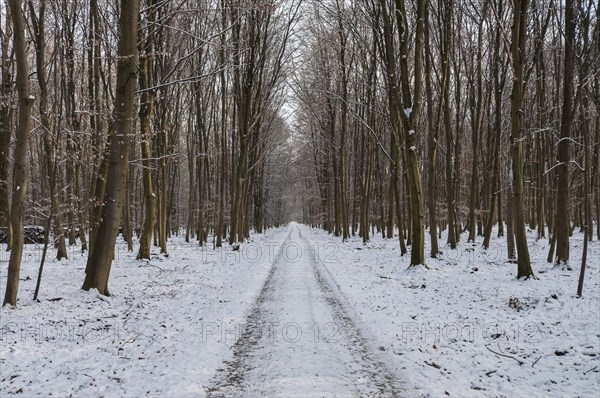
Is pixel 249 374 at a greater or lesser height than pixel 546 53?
lesser

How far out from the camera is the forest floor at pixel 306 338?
15.5ft

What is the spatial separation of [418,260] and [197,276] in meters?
7.44

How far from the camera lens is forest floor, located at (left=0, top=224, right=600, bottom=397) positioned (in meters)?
4.71

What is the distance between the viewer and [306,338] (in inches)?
248

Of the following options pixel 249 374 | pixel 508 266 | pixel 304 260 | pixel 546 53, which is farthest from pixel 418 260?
pixel 546 53

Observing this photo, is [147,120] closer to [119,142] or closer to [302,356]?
[119,142]

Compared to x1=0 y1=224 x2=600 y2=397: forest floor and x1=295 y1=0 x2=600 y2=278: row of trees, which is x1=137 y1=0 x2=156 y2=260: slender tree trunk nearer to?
x1=0 y1=224 x2=600 y2=397: forest floor

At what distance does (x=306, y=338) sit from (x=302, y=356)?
2.68 ft

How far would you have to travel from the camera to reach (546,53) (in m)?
23.0

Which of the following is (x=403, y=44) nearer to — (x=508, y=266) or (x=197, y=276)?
(x=508, y=266)

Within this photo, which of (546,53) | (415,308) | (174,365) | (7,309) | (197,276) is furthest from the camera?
(546,53)

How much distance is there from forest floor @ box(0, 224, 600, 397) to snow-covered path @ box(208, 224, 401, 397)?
0.08 ft

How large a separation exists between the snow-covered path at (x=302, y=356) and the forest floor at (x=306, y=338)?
0.08 ft

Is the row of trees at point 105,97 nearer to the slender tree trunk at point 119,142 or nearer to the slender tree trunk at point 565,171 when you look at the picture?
the slender tree trunk at point 119,142
